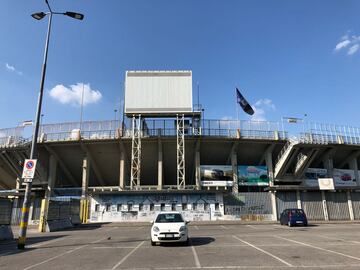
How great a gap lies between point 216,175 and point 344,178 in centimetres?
1662

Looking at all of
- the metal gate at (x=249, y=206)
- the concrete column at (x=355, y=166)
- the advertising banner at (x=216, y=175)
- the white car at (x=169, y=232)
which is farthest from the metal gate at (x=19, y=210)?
the concrete column at (x=355, y=166)

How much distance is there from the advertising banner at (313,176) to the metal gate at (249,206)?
593 centimetres

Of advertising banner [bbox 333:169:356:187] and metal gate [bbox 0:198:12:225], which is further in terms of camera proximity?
advertising banner [bbox 333:169:356:187]

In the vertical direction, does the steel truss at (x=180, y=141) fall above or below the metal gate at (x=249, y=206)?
above

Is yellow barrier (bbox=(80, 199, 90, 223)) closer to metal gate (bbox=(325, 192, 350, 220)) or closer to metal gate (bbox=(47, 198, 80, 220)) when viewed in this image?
metal gate (bbox=(47, 198, 80, 220))

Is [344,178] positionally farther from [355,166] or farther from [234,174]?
[234,174]

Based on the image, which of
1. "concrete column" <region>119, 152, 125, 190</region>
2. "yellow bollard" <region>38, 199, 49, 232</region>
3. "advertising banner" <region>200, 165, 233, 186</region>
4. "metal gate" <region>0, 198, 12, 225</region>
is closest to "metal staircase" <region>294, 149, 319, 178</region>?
"advertising banner" <region>200, 165, 233, 186</region>

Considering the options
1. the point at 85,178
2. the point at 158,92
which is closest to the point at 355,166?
the point at 158,92

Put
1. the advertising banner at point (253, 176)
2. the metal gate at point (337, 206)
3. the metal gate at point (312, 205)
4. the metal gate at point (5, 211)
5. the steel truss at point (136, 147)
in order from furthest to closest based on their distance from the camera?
the advertising banner at point (253, 176), the metal gate at point (337, 206), the metal gate at point (312, 205), the steel truss at point (136, 147), the metal gate at point (5, 211)

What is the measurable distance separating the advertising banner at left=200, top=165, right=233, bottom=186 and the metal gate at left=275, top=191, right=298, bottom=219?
18.9 ft

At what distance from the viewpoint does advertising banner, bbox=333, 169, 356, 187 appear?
35031 mm

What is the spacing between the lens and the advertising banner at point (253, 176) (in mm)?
33312

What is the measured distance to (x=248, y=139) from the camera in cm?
3269

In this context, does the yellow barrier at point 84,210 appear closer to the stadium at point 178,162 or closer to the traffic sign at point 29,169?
the stadium at point 178,162
